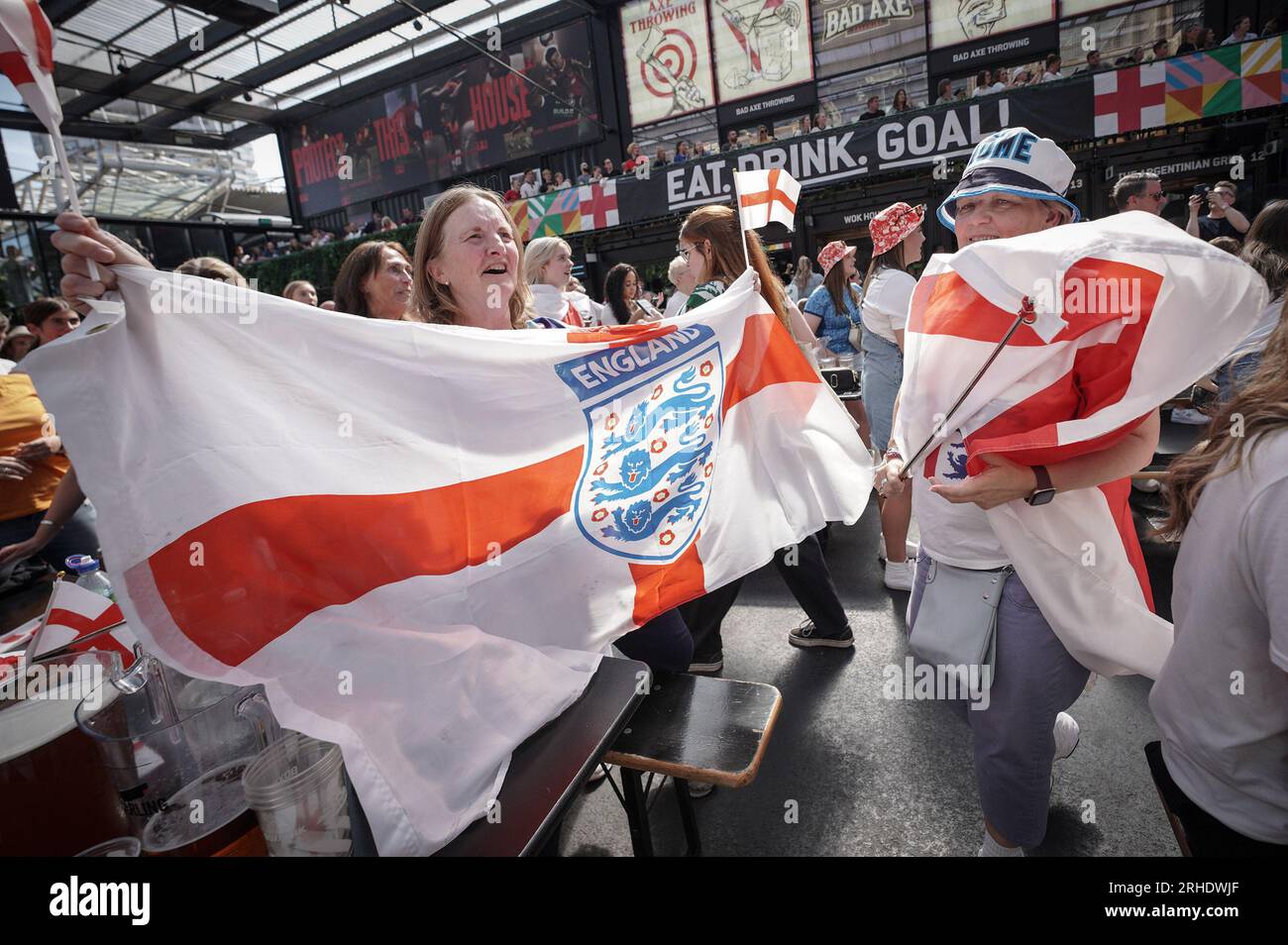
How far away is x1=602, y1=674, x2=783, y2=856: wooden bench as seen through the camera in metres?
1.54

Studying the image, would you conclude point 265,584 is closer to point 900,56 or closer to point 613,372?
point 613,372

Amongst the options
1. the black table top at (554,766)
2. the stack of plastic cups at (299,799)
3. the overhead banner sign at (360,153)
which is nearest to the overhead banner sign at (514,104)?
the overhead banner sign at (360,153)

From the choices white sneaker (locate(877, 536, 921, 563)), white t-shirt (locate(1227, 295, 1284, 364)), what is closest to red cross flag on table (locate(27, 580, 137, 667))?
white t-shirt (locate(1227, 295, 1284, 364))

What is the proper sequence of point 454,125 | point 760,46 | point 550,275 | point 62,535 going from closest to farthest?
point 62,535 < point 550,275 < point 760,46 < point 454,125

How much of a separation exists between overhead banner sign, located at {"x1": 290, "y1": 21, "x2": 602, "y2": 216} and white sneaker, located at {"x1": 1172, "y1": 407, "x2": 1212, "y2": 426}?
1445 centimetres

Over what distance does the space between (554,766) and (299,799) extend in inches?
16.1

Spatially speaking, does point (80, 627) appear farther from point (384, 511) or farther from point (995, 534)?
point (995, 534)

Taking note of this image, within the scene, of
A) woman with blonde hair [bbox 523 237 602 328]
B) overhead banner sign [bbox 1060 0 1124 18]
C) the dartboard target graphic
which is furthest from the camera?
the dartboard target graphic

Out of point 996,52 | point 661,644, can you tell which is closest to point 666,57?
point 996,52

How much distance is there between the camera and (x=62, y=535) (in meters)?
3.14

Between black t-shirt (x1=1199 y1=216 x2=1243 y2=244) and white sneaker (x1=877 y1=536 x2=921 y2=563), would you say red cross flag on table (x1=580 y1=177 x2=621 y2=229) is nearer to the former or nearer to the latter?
black t-shirt (x1=1199 y1=216 x2=1243 y2=244)

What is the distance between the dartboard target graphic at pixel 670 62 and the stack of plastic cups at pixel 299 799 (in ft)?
54.2

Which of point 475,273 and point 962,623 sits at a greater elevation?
point 475,273

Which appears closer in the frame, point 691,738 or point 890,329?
point 691,738
